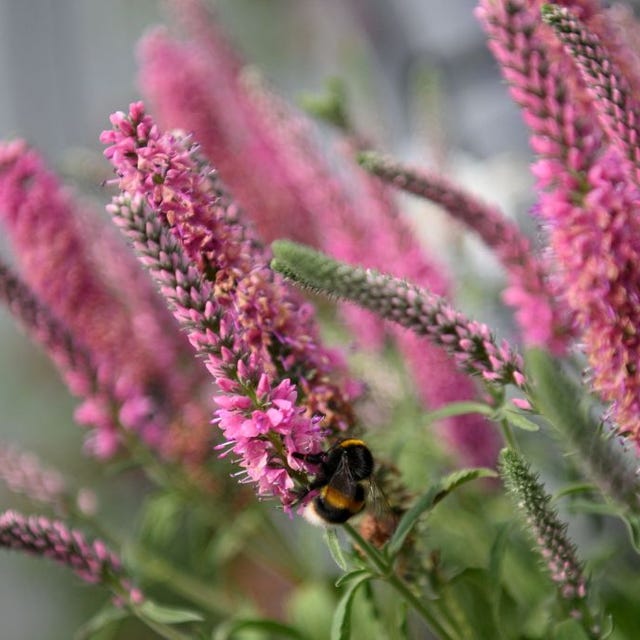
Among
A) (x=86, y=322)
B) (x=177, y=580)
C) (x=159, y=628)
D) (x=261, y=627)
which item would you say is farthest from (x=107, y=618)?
(x=86, y=322)

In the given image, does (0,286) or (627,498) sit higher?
(0,286)

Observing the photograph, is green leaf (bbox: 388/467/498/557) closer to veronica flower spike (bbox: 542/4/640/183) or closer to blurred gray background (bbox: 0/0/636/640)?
veronica flower spike (bbox: 542/4/640/183)

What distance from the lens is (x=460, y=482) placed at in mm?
729

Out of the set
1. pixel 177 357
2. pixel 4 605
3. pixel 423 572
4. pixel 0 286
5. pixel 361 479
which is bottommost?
pixel 4 605

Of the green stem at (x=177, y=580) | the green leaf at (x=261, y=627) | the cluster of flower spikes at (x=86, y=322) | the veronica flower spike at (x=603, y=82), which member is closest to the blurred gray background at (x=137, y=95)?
the cluster of flower spikes at (x=86, y=322)

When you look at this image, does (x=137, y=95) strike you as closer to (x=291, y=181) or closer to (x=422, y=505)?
(x=291, y=181)

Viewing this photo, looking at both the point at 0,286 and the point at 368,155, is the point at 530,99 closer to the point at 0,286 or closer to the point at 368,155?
the point at 368,155

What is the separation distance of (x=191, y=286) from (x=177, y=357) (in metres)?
0.69

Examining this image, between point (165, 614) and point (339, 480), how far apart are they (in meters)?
0.28

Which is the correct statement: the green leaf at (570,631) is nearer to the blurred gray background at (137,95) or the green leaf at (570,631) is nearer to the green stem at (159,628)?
the green stem at (159,628)

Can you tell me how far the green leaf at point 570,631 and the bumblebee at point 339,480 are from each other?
21 centimetres

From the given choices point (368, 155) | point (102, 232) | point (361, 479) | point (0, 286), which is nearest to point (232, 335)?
point (361, 479)

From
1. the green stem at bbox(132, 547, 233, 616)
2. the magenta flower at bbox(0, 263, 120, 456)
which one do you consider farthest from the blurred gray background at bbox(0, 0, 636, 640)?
the green stem at bbox(132, 547, 233, 616)

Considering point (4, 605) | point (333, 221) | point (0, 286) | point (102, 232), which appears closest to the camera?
point (0, 286)
